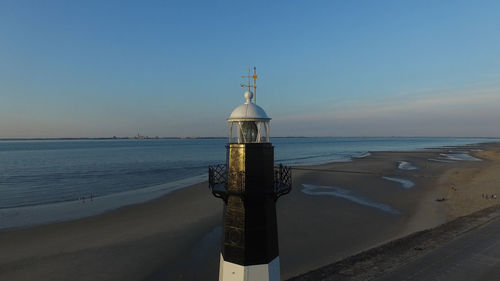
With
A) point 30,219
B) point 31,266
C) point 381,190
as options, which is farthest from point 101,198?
point 381,190

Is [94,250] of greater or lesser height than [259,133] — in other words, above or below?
below

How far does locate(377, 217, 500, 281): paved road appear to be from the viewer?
34.1 feet

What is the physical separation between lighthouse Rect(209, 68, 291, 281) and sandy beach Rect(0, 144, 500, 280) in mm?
6162

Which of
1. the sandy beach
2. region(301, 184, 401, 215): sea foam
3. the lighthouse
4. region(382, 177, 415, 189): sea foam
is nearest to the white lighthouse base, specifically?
the lighthouse

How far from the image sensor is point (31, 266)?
12.9 meters

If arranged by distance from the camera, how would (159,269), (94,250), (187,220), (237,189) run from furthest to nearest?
1. (187,220)
2. (94,250)
3. (159,269)
4. (237,189)

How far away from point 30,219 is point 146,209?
7836 mm

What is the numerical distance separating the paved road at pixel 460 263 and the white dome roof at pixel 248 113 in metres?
8.10

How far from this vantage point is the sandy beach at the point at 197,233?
12763 millimetres

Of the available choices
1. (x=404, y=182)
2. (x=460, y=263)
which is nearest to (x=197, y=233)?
(x=460, y=263)

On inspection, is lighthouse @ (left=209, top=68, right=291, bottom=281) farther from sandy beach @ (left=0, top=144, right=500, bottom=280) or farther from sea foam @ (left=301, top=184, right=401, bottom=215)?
sea foam @ (left=301, top=184, right=401, bottom=215)

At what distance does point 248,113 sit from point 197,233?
1248 cm

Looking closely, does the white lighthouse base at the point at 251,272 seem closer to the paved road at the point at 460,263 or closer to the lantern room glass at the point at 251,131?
the lantern room glass at the point at 251,131

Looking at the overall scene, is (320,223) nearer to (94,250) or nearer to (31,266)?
(94,250)
